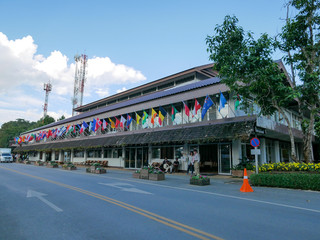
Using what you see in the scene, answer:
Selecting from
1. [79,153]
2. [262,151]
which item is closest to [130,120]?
[262,151]

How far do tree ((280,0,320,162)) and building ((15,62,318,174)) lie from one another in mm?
3153

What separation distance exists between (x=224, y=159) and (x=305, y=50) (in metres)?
9.57

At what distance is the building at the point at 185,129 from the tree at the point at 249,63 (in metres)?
1.51

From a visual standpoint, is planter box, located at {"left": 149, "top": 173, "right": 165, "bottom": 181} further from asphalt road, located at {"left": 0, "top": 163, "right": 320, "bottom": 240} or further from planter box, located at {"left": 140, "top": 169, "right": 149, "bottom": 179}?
asphalt road, located at {"left": 0, "top": 163, "right": 320, "bottom": 240}

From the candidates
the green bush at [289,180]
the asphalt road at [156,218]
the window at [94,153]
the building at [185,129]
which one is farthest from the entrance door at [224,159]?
the window at [94,153]

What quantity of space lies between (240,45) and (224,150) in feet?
27.9

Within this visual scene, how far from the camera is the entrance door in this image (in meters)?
18.2

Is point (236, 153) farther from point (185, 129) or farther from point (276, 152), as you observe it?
point (276, 152)

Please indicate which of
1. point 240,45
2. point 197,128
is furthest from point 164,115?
point 240,45

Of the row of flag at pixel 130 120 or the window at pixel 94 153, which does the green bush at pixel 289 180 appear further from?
the window at pixel 94 153

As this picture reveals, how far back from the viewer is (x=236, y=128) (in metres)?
16.0

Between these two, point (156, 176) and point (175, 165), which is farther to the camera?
point (175, 165)

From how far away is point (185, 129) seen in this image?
19906 mm

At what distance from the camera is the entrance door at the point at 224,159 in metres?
18.2
